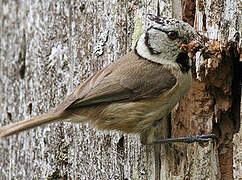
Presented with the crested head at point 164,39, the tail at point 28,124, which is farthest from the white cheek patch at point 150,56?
the tail at point 28,124

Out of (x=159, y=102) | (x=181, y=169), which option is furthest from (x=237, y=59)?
(x=181, y=169)

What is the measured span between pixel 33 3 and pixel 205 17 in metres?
1.42

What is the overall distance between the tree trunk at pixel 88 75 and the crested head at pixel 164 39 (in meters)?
0.09

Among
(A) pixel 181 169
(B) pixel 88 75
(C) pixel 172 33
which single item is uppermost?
(C) pixel 172 33

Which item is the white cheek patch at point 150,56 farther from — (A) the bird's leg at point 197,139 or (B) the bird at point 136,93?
(A) the bird's leg at point 197,139

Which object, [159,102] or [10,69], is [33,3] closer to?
[10,69]

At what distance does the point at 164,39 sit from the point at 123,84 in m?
0.40

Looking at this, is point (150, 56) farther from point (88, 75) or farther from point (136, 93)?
point (88, 75)

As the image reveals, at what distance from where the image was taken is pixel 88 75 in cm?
323

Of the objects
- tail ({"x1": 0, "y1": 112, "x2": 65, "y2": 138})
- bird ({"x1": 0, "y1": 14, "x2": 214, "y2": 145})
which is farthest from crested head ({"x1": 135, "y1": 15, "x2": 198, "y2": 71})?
tail ({"x1": 0, "y1": 112, "x2": 65, "y2": 138})

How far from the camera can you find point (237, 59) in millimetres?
2938

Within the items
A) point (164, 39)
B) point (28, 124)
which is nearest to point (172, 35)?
point (164, 39)

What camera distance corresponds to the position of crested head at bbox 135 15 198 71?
116 inches

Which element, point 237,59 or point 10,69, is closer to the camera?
point 237,59
